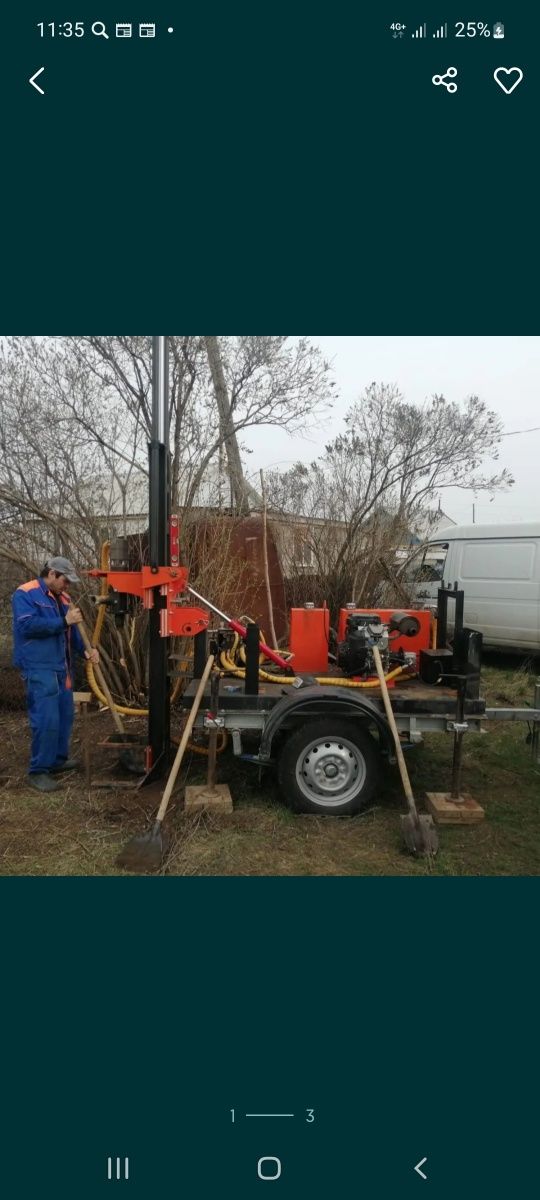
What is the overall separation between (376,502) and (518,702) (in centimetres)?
384

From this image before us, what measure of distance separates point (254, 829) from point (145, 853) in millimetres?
849

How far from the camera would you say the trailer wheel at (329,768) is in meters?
4.70

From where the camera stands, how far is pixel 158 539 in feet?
17.0

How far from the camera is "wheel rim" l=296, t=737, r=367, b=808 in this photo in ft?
15.6

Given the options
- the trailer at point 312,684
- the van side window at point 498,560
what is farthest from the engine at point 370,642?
the van side window at point 498,560

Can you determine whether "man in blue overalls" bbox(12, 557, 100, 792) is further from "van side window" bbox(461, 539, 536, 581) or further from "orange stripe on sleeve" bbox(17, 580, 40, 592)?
"van side window" bbox(461, 539, 536, 581)

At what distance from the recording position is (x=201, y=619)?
516 centimetres

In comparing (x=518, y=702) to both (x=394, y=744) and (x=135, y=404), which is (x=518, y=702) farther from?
(x=135, y=404)

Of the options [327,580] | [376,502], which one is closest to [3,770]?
[327,580]

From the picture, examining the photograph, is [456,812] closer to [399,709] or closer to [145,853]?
[399,709]

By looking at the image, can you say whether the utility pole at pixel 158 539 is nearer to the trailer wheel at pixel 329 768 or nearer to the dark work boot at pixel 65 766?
the dark work boot at pixel 65 766

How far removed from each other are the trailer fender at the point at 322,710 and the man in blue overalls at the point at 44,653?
5.99 feet

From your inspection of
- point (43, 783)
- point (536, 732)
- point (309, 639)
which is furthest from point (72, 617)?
point (536, 732)

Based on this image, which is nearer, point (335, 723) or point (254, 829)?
point (254, 829)
